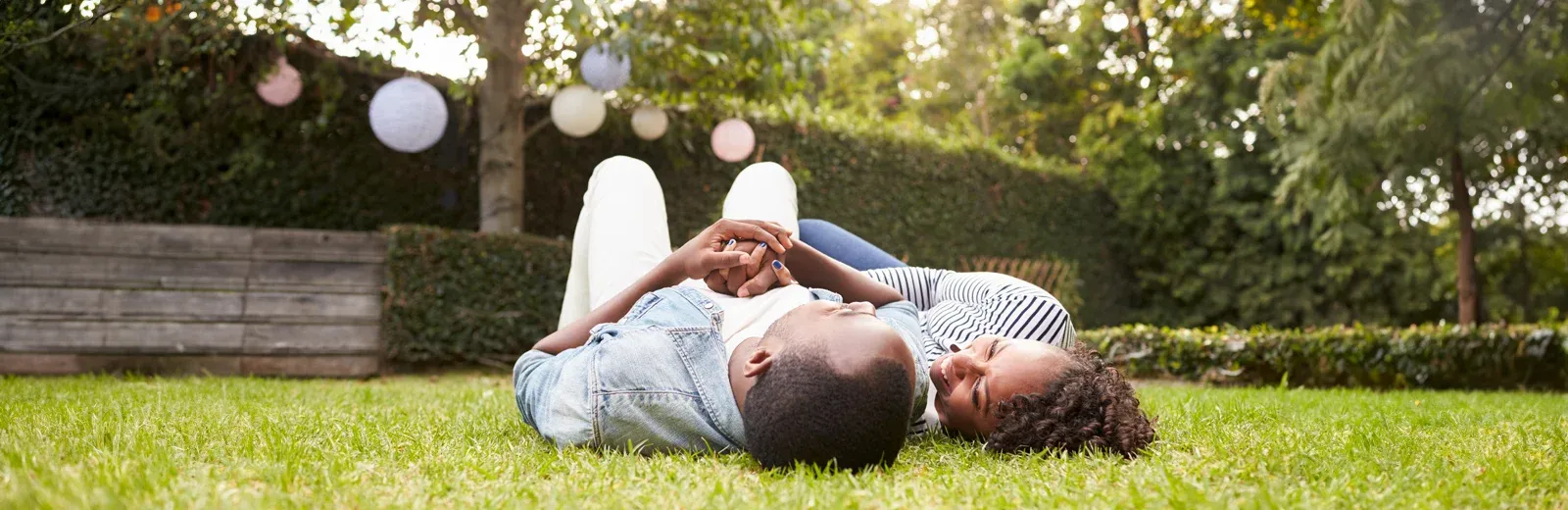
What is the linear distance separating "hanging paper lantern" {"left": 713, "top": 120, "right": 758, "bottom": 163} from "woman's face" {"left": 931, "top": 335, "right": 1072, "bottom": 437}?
5892 millimetres

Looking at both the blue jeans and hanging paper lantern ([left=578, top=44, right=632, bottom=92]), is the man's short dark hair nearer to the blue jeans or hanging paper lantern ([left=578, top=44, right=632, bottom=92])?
the blue jeans

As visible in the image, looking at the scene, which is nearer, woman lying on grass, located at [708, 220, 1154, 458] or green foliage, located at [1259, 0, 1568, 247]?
woman lying on grass, located at [708, 220, 1154, 458]

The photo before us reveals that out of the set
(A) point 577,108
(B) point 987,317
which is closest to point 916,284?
(B) point 987,317

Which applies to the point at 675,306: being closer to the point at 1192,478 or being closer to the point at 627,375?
the point at 627,375

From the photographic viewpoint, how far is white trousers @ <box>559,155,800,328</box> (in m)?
3.23

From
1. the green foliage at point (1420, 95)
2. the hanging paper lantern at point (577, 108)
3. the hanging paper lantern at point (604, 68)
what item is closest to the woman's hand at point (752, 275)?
the hanging paper lantern at point (604, 68)

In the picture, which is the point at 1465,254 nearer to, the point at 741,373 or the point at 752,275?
the point at 752,275

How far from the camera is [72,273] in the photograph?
19.7ft

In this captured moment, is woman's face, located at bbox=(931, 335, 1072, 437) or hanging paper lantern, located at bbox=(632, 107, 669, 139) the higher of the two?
hanging paper lantern, located at bbox=(632, 107, 669, 139)

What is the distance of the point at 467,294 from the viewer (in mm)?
7195

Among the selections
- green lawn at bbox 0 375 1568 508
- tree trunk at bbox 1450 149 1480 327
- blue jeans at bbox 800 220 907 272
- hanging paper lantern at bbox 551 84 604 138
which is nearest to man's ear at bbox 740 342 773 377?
green lawn at bbox 0 375 1568 508

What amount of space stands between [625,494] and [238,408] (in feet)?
8.02

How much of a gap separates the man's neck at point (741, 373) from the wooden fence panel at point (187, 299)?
5.15m

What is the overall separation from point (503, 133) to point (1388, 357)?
22.4ft
